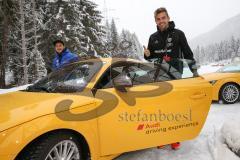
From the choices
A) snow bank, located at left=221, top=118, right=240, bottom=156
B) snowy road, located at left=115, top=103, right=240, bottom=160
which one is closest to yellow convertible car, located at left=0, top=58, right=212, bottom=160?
snowy road, located at left=115, top=103, right=240, bottom=160

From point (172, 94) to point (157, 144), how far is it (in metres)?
0.72

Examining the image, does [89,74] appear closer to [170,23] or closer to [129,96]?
[129,96]

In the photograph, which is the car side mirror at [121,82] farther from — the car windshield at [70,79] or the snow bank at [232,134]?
the snow bank at [232,134]

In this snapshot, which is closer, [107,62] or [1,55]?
[107,62]

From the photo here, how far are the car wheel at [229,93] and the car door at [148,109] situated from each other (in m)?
4.77

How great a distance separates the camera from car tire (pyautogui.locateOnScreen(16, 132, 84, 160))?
9.98 feet

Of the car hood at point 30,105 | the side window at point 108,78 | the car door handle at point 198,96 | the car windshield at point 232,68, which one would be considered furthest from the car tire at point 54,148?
the car windshield at point 232,68

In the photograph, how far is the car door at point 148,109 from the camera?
3.78 metres

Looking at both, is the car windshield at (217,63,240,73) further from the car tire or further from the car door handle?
the car tire

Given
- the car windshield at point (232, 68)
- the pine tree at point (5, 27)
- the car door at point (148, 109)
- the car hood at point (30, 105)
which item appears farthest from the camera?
the pine tree at point (5, 27)

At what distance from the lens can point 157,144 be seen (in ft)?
13.6

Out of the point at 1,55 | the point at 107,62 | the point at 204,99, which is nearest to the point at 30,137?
the point at 107,62

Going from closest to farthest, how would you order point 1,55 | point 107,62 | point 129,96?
1. point 129,96
2. point 107,62
3. point 1,55

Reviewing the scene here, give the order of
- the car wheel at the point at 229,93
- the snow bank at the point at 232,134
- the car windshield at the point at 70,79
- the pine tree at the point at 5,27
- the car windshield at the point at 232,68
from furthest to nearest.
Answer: the pine tree at the point at 5,27
the car windshield at the point at 232,68
the car wheel at the point at 229,93
the snow bank at the point at 232,134
the car windshield at the point at 70,79
